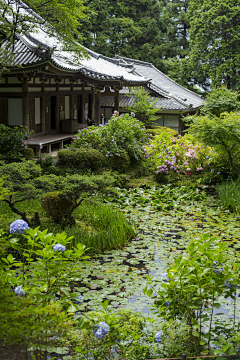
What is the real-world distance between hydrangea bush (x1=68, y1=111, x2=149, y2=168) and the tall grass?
13.7ft

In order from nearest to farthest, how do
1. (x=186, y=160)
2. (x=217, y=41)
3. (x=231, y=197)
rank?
(x=231, y=197)
(x=186, y=160)
(x=217, y=41)

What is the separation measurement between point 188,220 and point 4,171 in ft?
13.9

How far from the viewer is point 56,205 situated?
23.8 ft

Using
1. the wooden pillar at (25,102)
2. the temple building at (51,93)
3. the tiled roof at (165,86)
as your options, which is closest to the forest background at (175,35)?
the tiled roof at (165,86)

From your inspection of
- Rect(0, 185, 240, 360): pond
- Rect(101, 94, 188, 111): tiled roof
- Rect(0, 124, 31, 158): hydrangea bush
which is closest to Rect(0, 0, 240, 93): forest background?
Rect(101, 94, 188, 111): tiled roof

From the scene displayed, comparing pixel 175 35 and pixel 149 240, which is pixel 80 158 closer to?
pixel 149 240

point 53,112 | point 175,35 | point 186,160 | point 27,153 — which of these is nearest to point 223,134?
point 186,160

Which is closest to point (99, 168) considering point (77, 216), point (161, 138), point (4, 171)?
point (161, 138)

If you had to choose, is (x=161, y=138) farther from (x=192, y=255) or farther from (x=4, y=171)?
(x=192, y=255)

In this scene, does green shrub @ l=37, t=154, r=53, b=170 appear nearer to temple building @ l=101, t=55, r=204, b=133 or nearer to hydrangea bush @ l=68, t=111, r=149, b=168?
hydrangea bush @ l=68, t=111, r=149, b=168

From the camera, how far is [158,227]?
8.04 m

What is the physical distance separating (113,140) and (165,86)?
19.3 meters

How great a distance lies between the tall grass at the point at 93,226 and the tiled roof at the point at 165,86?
1940cm

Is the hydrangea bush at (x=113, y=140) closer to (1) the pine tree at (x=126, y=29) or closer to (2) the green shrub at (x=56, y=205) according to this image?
(2) the green shrub at (x=56, y=205)
